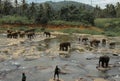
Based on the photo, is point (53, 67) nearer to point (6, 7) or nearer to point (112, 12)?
point (6, 7)

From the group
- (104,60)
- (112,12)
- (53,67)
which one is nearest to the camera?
(53,67)

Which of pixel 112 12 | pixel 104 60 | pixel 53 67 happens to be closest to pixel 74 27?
pixel 112 12

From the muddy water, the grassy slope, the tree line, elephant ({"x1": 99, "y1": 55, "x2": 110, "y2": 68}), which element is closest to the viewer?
the muddy water

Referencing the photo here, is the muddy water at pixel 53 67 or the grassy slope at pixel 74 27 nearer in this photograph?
the muddy water at pixel 53 67

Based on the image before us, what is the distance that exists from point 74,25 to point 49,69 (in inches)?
2220

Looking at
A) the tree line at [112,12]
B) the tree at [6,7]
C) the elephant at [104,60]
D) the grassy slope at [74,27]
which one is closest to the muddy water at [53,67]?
the elephant at [104,60]

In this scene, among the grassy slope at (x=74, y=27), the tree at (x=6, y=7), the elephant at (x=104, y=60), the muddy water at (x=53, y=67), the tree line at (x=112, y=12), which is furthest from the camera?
the tree line at (x=112, y=12)

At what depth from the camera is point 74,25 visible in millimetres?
82000

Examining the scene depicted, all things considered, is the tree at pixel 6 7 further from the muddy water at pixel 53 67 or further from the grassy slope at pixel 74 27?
the muddy water at pixel 53 67

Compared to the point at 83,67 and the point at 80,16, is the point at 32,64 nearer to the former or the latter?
the point at 83,67

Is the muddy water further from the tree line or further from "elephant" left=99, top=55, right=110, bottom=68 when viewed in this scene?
the tree line

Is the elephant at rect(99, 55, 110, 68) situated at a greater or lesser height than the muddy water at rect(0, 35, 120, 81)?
greater

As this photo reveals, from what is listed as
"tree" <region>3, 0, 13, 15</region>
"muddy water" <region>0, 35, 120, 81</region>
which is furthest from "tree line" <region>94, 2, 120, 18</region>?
"muddy water" <region>0, 35, 120, 81</region>

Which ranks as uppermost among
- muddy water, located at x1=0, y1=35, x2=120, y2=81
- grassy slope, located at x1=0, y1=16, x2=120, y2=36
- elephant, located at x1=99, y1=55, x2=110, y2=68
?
elephant, located at x1=99, y1=55, x2=110, y2=68
